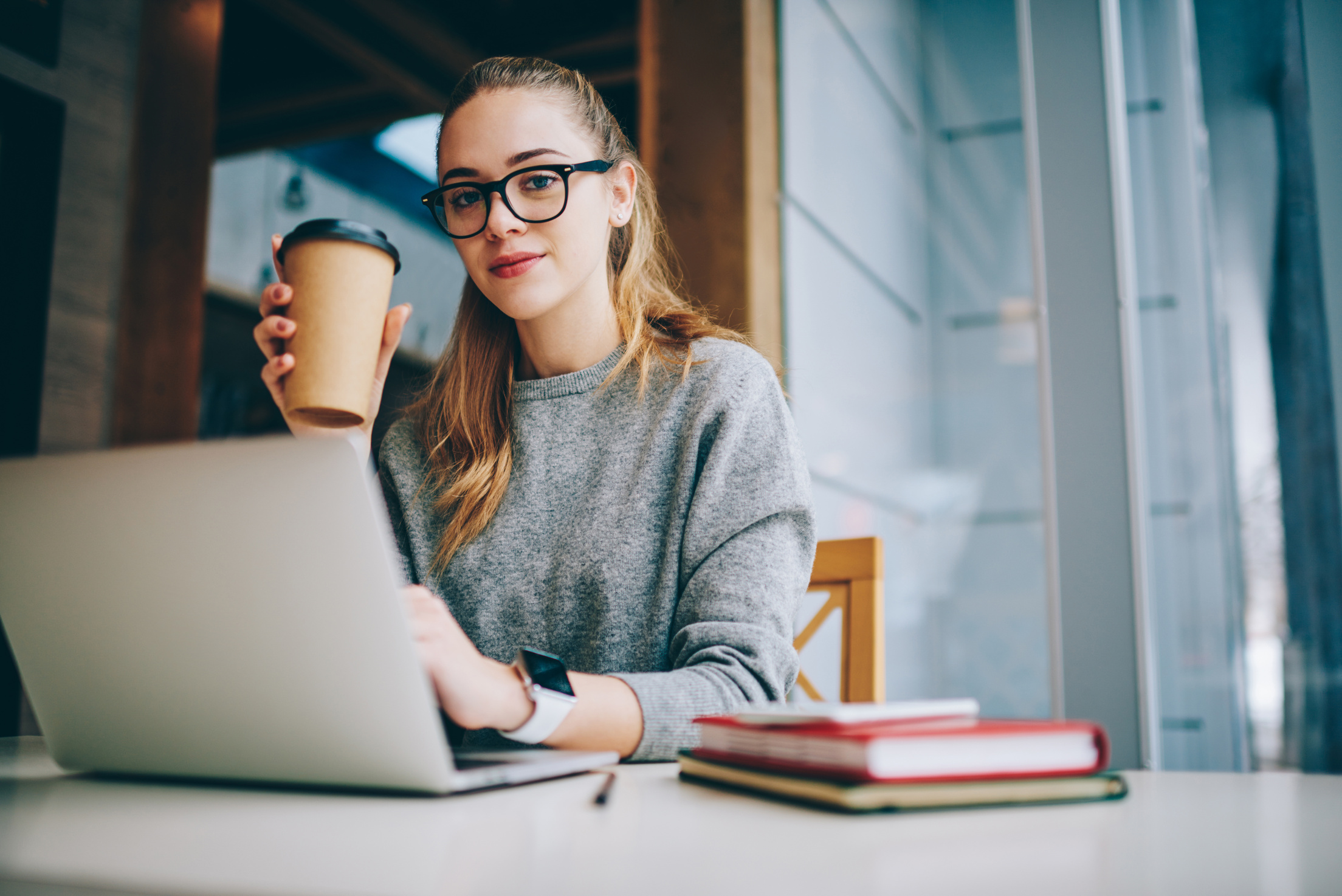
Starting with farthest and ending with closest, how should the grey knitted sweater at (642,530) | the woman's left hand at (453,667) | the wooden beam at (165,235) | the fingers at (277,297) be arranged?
the wooden beam at (165,235), the grey knitted sweater at (642,530), the fingers at (277,297), the woman's left hand at (453,667)

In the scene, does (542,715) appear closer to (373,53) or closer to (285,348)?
(285,348)

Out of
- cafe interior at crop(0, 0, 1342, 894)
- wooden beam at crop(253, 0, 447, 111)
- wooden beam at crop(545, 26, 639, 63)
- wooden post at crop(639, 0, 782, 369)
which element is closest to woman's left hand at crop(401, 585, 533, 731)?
cafe interior at crop(0, 0, 1342, 894)

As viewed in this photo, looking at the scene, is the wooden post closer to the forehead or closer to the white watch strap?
the forehead

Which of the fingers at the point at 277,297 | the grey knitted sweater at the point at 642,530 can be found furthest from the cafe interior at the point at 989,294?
the fingers at the point at 277,297

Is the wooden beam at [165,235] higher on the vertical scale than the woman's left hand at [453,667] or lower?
higher

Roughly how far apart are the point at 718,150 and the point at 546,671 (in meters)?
2.07

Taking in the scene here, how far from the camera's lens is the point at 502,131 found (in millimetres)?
1127

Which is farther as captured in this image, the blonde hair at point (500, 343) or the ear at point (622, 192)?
the ear at point (622, 192)

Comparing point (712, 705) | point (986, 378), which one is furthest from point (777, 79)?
point (712, 705)

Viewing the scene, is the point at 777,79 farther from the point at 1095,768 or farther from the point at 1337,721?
the point at 1095,768

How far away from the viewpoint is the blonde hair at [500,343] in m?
1.19

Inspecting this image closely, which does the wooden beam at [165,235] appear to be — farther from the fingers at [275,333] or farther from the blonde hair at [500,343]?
the fingers at [275,333]

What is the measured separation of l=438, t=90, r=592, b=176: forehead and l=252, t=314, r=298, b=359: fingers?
0.38 m

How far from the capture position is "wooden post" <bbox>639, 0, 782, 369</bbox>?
2.47 m
